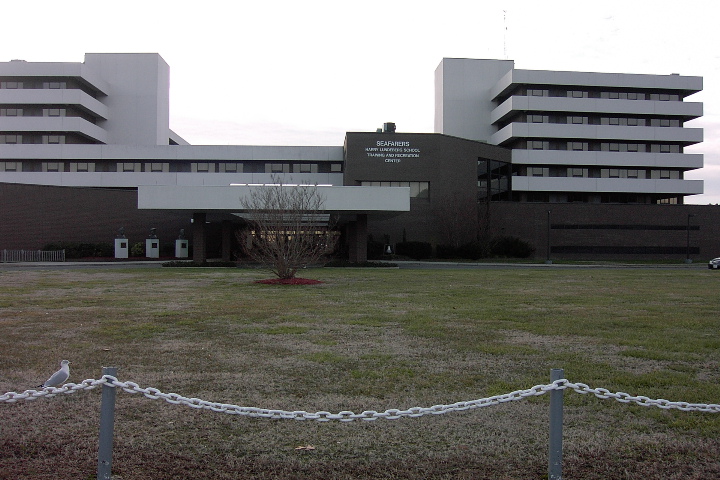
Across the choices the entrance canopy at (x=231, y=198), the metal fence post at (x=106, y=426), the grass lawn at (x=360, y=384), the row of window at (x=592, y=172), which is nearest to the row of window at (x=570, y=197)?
the row of window at (x=592, y=172)

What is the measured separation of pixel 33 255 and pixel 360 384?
4947 cm

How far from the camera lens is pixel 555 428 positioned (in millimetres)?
4387

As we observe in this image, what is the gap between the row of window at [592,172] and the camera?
65.2m

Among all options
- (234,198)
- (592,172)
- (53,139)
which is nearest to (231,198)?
(234,198)

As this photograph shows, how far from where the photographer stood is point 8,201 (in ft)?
164

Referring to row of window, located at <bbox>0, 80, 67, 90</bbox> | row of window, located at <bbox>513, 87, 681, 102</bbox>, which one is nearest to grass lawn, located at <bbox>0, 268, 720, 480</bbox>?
row of window, located at <bbox>513, 87, 681, 102</bbox>

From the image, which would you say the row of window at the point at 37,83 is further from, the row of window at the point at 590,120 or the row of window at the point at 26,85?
the row of window at the point at 590,120

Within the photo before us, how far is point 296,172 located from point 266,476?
5895 cm

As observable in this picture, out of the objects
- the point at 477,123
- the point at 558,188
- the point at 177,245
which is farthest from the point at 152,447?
the point at 477,123

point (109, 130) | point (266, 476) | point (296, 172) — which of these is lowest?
point (266, 476)

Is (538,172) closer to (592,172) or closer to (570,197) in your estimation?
(570,197)

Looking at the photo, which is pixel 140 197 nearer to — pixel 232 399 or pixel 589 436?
pixel 232 399

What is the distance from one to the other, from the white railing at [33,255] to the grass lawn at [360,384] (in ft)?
118

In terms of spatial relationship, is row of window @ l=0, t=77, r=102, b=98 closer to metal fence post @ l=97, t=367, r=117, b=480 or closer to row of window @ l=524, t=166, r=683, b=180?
row of window @ l=524, t=166, r=683, b=180
